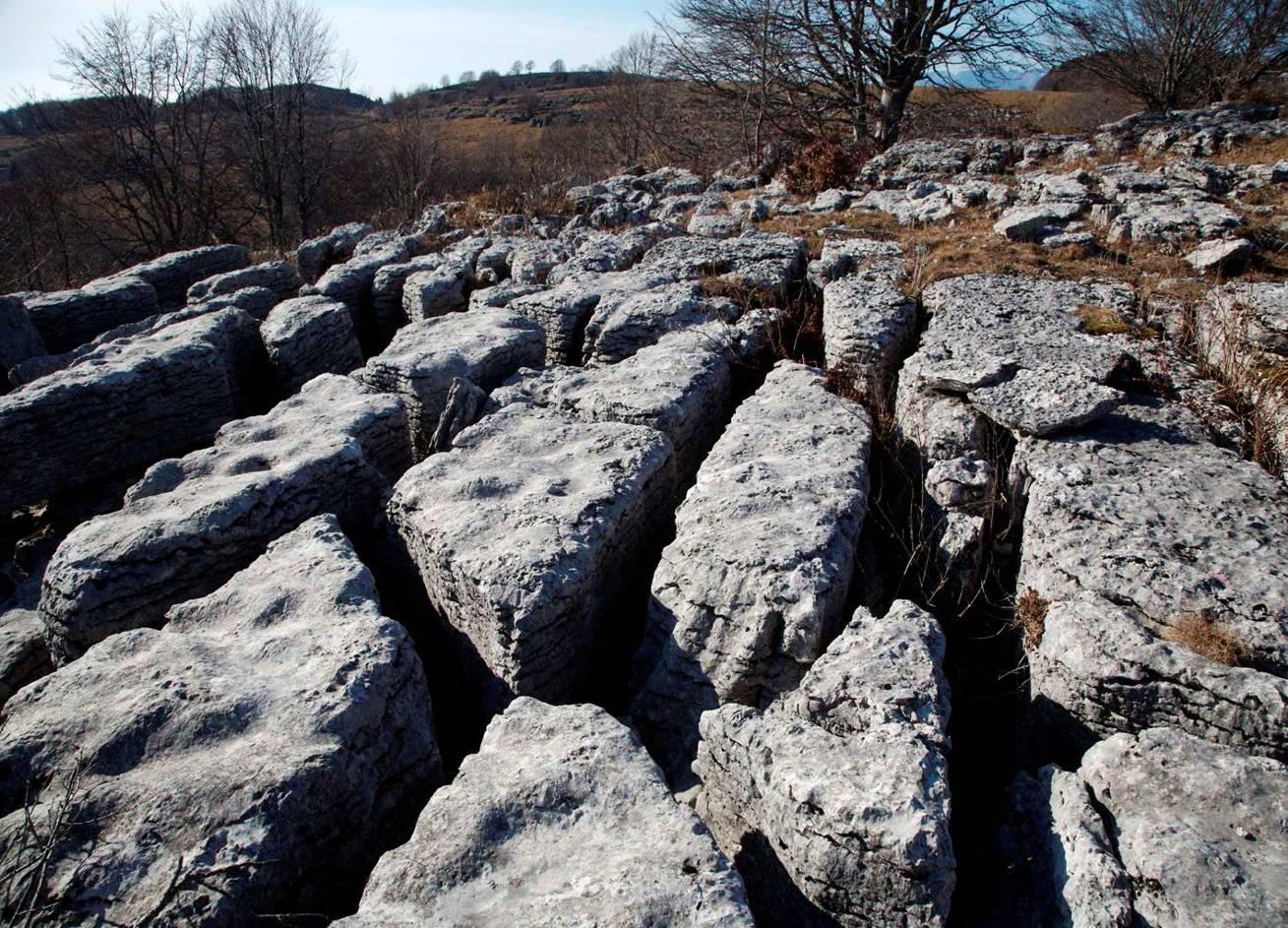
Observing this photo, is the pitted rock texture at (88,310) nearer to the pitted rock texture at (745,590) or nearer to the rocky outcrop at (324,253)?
the rocky outcrop at (324,253)

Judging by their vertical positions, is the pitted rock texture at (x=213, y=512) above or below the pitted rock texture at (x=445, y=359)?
below

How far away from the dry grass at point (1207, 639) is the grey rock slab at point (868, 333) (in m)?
2.37

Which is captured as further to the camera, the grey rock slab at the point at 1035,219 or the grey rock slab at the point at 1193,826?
the grey rock slab at the point at 1035,219

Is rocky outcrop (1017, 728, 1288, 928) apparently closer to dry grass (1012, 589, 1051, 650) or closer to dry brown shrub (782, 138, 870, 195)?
dry grass (1012, 589, 1051, 650)

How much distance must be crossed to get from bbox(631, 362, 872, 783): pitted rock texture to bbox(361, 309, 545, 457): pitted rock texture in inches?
85.2

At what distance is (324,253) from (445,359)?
6.79m

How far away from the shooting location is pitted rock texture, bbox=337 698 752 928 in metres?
1.82

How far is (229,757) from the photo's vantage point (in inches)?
90.4

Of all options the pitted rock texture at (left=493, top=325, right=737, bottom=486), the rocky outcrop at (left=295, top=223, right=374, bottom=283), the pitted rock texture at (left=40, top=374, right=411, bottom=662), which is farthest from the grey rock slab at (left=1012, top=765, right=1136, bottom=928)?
the rocky outcrop at (left=295, top=223, right=374, bottom=283)

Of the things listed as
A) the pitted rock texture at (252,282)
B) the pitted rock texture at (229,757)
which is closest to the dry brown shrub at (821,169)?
the pitted rock texture at (252,282)

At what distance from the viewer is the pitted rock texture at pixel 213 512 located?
3.28 m

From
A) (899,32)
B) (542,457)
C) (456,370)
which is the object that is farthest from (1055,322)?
(899,32)

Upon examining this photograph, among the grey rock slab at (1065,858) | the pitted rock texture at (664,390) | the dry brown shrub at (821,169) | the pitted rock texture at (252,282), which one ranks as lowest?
the grey rock slab at (1065,858)

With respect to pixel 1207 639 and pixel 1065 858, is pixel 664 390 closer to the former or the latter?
pixel 1207 639
